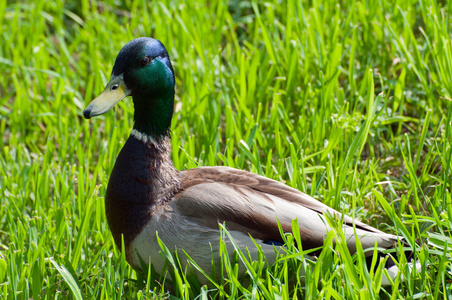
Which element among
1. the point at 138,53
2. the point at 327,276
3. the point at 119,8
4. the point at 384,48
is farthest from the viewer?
the point at 119,8

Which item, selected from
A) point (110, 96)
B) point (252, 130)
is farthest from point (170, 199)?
point (252, 130)

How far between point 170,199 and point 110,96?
51 cm

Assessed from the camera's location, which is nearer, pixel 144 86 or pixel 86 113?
pixel 86 113

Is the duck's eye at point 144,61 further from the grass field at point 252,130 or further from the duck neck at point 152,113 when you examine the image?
the grass field at point 252,130

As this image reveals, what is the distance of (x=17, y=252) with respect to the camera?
8.14 feet

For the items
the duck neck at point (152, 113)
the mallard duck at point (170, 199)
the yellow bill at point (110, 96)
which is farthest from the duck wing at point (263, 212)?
the yellow bill at point (110, 96)

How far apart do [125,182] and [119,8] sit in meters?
3.13

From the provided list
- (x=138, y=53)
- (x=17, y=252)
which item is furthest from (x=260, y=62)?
(x=17, y=252)

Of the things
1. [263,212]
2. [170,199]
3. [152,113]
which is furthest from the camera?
[152,113]

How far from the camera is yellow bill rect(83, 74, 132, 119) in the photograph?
258 centimetres

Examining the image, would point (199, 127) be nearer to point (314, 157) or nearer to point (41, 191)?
point (314, 157)

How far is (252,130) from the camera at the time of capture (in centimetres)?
314

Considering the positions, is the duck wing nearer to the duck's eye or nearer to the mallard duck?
the mallard duck

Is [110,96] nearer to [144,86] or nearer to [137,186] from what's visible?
[144,86]
